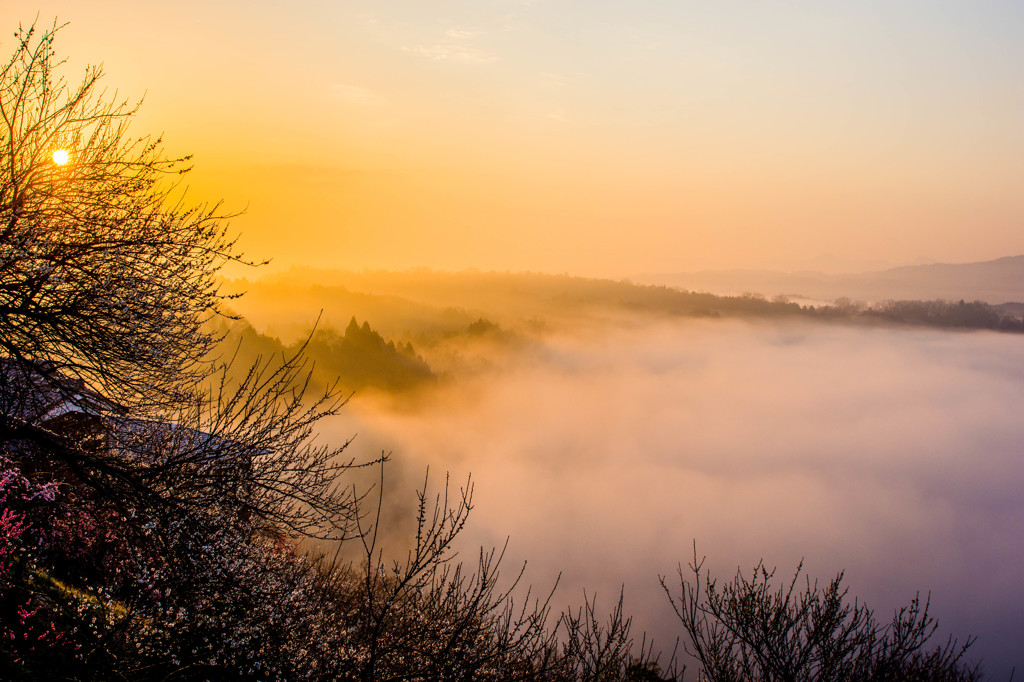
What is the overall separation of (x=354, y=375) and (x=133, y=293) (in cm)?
8981

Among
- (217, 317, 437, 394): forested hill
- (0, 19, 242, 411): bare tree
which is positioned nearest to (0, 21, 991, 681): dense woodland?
(0, 19, 242, 411): bare tree

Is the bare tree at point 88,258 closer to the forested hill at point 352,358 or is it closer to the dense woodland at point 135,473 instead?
the dense woodland at point 135,473

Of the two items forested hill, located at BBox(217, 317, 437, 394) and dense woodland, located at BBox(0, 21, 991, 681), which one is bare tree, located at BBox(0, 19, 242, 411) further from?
forested hill, located at BBox(217, 317, 437, 394)

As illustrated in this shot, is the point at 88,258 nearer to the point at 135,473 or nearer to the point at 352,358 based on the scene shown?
the point at 135,473

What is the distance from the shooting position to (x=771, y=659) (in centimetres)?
1550

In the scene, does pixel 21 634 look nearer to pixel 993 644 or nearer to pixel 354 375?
pixel 354 375

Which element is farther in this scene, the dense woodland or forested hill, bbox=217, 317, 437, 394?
forested hill, bbox=217, 317, 437, 394

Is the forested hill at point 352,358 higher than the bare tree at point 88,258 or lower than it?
lower

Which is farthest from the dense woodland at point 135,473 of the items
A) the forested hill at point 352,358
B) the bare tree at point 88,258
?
the forested hill at point 352,358

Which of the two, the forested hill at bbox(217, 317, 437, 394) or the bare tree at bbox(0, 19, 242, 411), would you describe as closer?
the bare tree at bbox(0, 19, 242, 411)

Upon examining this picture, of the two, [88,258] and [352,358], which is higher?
A: [88,258]

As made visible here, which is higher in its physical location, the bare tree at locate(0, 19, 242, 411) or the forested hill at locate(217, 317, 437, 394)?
the bare tree at locate(0, 19, 242, 411)

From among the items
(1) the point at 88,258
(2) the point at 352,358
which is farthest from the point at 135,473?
(2) the point at 352,358

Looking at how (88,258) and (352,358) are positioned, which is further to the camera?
(352,358)
